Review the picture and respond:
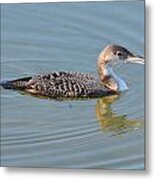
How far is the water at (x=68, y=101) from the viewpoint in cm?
200

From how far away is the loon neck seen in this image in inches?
80.4

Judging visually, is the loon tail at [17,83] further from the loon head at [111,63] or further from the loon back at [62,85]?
the loon head at [111,63]

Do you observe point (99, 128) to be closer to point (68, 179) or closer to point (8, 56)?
point (68, 179)

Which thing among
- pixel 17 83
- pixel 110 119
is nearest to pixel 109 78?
pixel 110 119

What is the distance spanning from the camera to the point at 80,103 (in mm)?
2059

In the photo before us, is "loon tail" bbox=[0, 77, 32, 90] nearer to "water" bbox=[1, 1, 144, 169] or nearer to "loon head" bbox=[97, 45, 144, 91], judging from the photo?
"water" bbox=[1, 1, 144, 169]

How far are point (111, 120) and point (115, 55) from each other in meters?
0.24

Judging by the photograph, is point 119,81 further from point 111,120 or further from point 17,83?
point 17,83

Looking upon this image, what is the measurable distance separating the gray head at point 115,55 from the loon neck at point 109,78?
22 millimetres

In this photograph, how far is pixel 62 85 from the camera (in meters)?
2.10

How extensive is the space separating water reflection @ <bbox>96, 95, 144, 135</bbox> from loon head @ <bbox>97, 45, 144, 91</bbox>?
0.15ft

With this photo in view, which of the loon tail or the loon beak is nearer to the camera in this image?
the loon beak

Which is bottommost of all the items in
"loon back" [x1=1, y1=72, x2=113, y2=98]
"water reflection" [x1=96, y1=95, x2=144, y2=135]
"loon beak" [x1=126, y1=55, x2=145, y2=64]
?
"water reflection" [x1=96, y1=95, x2=144, y2=135]

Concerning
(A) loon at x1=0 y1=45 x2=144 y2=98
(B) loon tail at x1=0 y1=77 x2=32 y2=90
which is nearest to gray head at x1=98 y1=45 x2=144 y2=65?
(A) loon at x1=0 y1=45 x2=144 y2=98
